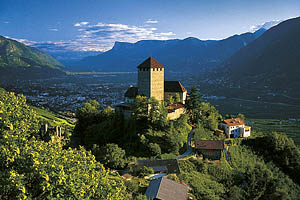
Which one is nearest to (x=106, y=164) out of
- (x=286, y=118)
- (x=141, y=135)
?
(x=141, y=135)

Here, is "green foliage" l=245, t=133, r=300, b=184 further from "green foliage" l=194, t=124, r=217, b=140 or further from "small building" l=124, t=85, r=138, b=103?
"small building" l=124, t=85, r=138, b=103

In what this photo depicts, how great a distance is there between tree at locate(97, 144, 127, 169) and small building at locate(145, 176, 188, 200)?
6.52 metres

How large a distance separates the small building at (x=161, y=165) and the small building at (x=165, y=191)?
4940mm

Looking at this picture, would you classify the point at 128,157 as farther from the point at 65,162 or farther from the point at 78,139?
the point at 65,162

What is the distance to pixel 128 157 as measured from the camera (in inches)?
1193

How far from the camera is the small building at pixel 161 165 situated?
27297mm

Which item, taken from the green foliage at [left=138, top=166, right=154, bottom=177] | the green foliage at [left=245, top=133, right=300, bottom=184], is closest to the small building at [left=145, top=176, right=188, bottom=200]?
the green foliage at [left=138, top=166, right=154, bottom=177]

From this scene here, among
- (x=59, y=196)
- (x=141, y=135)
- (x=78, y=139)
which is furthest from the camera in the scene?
(x=78, y=139)

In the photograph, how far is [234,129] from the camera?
143 ft

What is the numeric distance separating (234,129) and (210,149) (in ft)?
39.4

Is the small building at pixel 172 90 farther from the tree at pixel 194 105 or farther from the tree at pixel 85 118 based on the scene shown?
the tree at pixel 85 118

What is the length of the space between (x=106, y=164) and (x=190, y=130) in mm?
17377

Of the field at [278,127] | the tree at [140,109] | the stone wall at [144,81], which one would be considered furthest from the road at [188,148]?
the field at [278,127]

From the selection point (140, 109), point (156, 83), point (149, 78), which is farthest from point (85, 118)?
point (156, 83)
